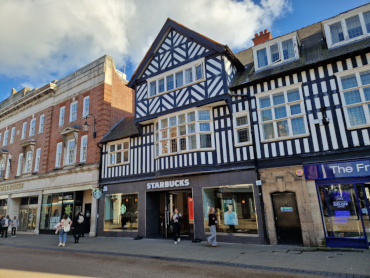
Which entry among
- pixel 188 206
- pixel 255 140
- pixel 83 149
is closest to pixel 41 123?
pixel 83 149

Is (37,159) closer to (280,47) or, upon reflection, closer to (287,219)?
(287,219)

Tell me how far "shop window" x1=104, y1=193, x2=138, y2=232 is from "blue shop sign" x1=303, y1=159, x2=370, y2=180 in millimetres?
10619

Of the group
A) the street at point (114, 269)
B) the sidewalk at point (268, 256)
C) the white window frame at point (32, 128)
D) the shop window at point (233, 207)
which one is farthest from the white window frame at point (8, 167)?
the shop window at point (233, 207)

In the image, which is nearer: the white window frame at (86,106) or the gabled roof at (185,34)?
the gabled roof at (185,34)

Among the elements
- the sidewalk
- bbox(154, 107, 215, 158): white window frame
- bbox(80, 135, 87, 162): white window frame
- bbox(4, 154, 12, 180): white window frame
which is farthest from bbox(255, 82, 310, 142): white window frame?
bbox(4, 154, 12, 180): white window frame

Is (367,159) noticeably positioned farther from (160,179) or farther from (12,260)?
(12,260)

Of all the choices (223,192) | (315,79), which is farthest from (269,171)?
(315,79)

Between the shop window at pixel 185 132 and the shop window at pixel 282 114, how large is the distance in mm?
2904

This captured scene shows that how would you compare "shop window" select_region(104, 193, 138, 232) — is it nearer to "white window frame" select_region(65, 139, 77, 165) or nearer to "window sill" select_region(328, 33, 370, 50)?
"white window frame" select_region(65, 139, 77, 165)

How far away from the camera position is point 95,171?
18547 mm

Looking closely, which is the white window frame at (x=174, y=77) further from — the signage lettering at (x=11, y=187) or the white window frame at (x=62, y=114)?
the signage lettering at (x=11, y=187)

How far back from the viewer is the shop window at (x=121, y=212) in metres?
16.3

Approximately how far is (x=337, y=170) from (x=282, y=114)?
3473mm

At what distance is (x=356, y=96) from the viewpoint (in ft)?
34.8
